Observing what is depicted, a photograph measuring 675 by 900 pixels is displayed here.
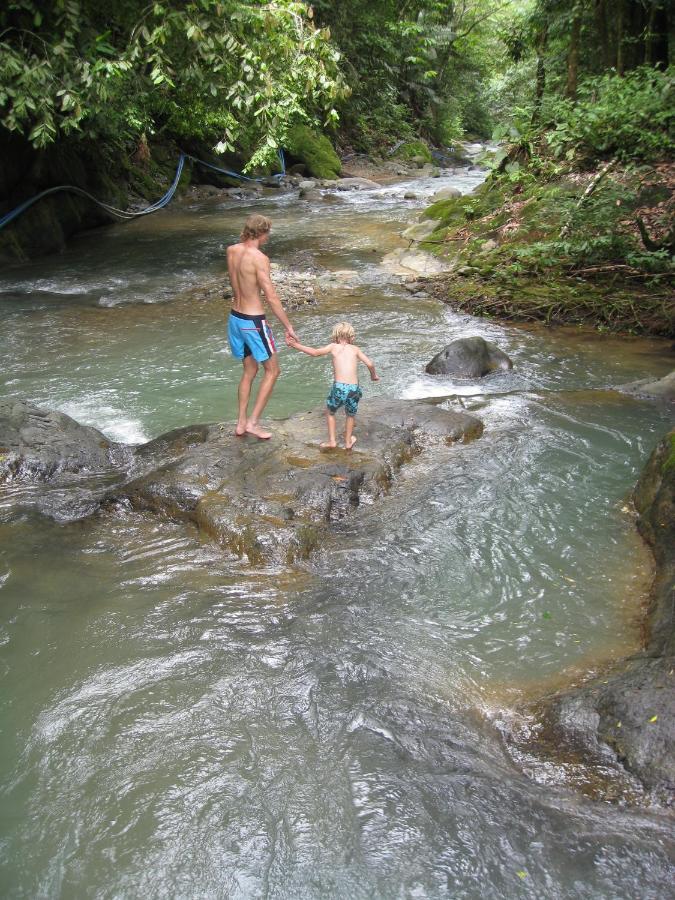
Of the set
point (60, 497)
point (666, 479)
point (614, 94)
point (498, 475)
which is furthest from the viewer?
point (614, 94)

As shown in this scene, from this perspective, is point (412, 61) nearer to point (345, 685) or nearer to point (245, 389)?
point (245, 389)

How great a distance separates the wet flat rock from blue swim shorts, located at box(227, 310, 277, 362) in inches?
28.3

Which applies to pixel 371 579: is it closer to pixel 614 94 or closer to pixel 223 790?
pixel 223 790

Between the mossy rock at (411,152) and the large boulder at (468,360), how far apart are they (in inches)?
935

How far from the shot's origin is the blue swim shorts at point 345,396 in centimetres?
555

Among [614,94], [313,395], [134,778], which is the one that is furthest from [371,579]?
[614,94]

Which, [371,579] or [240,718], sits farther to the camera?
[371,579]

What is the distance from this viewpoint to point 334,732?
129 inches

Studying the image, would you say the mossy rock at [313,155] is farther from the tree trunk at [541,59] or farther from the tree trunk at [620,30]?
the tree trunk at [620,30]

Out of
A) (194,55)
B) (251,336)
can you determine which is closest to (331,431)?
(251,336)

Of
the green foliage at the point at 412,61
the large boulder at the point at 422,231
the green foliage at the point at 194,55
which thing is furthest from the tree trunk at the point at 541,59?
the green foliage at the point at 412,61

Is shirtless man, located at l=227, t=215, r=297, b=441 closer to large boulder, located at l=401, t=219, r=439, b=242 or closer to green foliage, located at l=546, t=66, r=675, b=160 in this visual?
green foliage, located at l=546, t=66, r=675, b=160

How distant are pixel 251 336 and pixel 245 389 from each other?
441mm

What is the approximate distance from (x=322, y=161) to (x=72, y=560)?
23653 mm
